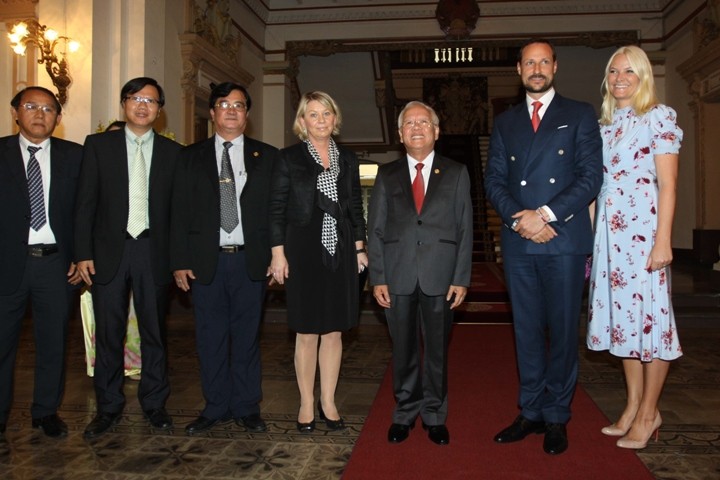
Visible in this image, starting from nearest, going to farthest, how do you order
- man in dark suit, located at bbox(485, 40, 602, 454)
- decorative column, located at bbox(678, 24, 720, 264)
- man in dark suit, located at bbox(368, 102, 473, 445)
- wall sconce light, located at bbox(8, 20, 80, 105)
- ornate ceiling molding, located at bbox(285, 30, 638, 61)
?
1. man in dark suit, located at bbox(485, 40, 602, 454)
2. man in dark suit, located at bbox(368, 102, 473, 445)
3. wall sconce light, located at bbox(8, 20, 80, 105)
4. decorative column, located at bbox(678, 24, 720, 264)
5. ornate ceiling molding, located at bbox(285, 30, 638, 61)

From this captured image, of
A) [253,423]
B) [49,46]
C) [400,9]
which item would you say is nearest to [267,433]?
[253,423]

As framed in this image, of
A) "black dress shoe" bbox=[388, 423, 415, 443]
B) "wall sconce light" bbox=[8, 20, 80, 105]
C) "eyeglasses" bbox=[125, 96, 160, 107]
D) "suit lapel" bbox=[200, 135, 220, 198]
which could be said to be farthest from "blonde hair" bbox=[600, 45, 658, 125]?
"wall sconce light" bbox=[8, 20, 80, 105]

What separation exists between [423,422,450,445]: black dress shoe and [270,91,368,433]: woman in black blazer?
66 centimetres

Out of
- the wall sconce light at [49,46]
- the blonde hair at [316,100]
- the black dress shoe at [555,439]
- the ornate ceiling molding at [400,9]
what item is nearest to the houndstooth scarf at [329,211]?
the blonde hair at [316,100]

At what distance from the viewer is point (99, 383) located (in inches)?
129

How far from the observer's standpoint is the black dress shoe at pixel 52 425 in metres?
3.13

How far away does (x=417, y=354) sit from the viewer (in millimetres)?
2992

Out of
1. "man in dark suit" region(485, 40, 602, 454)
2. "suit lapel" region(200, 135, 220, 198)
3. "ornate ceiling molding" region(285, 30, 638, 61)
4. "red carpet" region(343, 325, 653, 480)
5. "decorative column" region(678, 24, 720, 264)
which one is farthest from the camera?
"ornate ceiling molding" region(285, 30, 638, 61)

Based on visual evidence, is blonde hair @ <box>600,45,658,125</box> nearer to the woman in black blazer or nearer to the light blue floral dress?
the light blue floral dress

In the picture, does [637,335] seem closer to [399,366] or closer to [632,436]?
[632,436]

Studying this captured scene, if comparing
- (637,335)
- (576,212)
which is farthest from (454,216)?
(637,335)

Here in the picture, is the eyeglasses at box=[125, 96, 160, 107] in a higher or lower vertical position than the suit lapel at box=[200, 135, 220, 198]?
higher

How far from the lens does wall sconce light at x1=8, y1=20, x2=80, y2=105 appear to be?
6.68 m

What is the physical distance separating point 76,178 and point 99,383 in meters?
1.13
